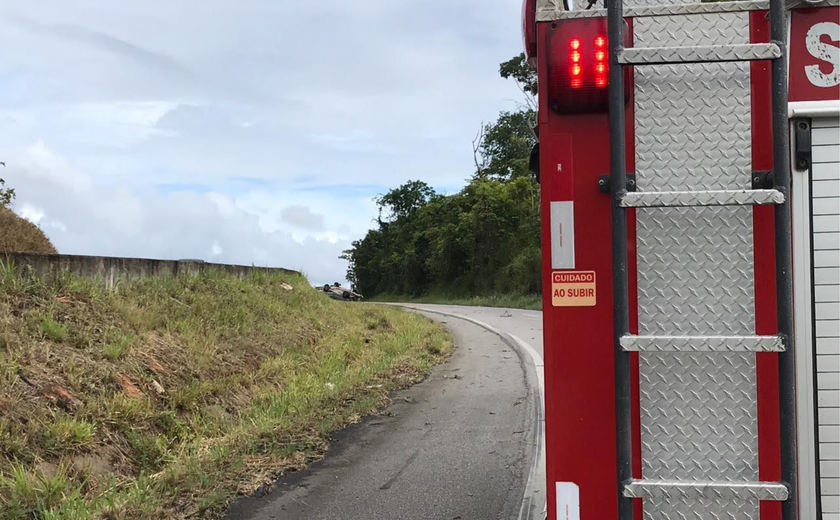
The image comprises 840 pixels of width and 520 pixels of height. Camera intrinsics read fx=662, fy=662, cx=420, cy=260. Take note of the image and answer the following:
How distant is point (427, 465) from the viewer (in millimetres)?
5387

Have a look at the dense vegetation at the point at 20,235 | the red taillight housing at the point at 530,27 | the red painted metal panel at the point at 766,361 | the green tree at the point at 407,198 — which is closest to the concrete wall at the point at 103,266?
the dense vegetation at the point at 20,235

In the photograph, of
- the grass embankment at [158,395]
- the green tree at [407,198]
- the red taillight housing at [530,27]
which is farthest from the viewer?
the green tree at [407,198]

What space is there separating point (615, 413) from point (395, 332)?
12078 millimetres

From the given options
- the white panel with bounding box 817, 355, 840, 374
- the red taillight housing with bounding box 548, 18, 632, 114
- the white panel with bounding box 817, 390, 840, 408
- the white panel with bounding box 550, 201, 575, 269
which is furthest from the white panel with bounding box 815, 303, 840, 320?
the red taillight housing with bounding box 548, 18, 632, 114

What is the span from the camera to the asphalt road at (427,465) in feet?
14.5

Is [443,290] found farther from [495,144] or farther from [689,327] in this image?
[689,327]

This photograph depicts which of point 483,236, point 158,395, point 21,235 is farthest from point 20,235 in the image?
point 483,236

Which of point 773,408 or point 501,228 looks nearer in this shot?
point 773,408

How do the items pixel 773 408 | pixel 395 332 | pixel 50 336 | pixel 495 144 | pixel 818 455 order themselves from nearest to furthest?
1. pixel 773 408
2. pixel 818 455
3. pixel 50 336
4. pixel 395 332
5. pixel 495 144

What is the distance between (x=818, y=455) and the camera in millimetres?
2236

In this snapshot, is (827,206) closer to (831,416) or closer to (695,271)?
(695,271)

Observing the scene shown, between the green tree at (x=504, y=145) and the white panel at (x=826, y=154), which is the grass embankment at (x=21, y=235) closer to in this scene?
the white panel at (x=826, y=154)

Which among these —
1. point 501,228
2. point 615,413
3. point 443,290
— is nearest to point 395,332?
point 615,413

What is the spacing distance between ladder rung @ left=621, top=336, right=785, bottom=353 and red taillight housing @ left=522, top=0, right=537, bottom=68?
1146 mm
